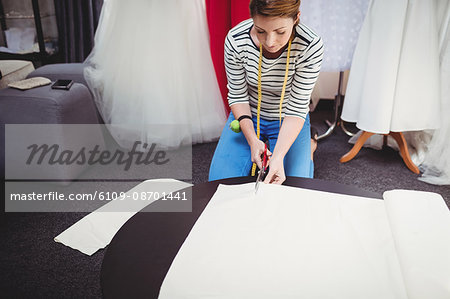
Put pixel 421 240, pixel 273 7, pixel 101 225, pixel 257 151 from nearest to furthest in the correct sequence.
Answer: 1. pixel 421 240
2. pixel 273 7
3. pixel 257 151
4. pixel 101 225

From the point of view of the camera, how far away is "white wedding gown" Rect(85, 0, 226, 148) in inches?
79.9

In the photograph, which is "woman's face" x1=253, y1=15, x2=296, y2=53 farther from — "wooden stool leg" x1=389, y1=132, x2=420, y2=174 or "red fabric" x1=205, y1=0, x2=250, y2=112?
"wooden stool leg" x1=389, y1=132, x2=420, y2=174

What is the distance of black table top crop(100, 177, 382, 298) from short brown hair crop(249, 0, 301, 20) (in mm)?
437

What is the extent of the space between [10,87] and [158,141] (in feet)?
2.54

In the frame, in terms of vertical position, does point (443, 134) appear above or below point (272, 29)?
below

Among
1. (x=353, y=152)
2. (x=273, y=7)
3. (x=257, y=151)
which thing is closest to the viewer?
(x=273, y=7)

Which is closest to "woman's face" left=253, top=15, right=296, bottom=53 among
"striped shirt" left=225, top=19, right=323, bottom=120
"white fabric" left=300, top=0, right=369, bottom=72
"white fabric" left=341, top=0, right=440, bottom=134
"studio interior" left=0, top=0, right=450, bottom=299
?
"studio interior" left=0, top=0, right=450, bottom=299

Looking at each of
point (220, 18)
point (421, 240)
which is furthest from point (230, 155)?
point (220, 18)

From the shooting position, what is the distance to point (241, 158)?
1210 millimetres

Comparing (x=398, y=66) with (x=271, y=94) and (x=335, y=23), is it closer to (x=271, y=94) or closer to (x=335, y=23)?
(x=335, y=23)

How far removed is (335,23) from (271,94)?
96cm

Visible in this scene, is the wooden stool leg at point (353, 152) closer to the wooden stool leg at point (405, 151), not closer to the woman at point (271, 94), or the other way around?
the wooden stool leg at point (405, 151)

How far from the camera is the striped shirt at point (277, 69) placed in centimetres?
115

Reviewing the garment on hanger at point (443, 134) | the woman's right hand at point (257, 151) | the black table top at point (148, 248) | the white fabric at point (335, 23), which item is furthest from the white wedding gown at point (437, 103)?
the black table top at point (148, 248)
